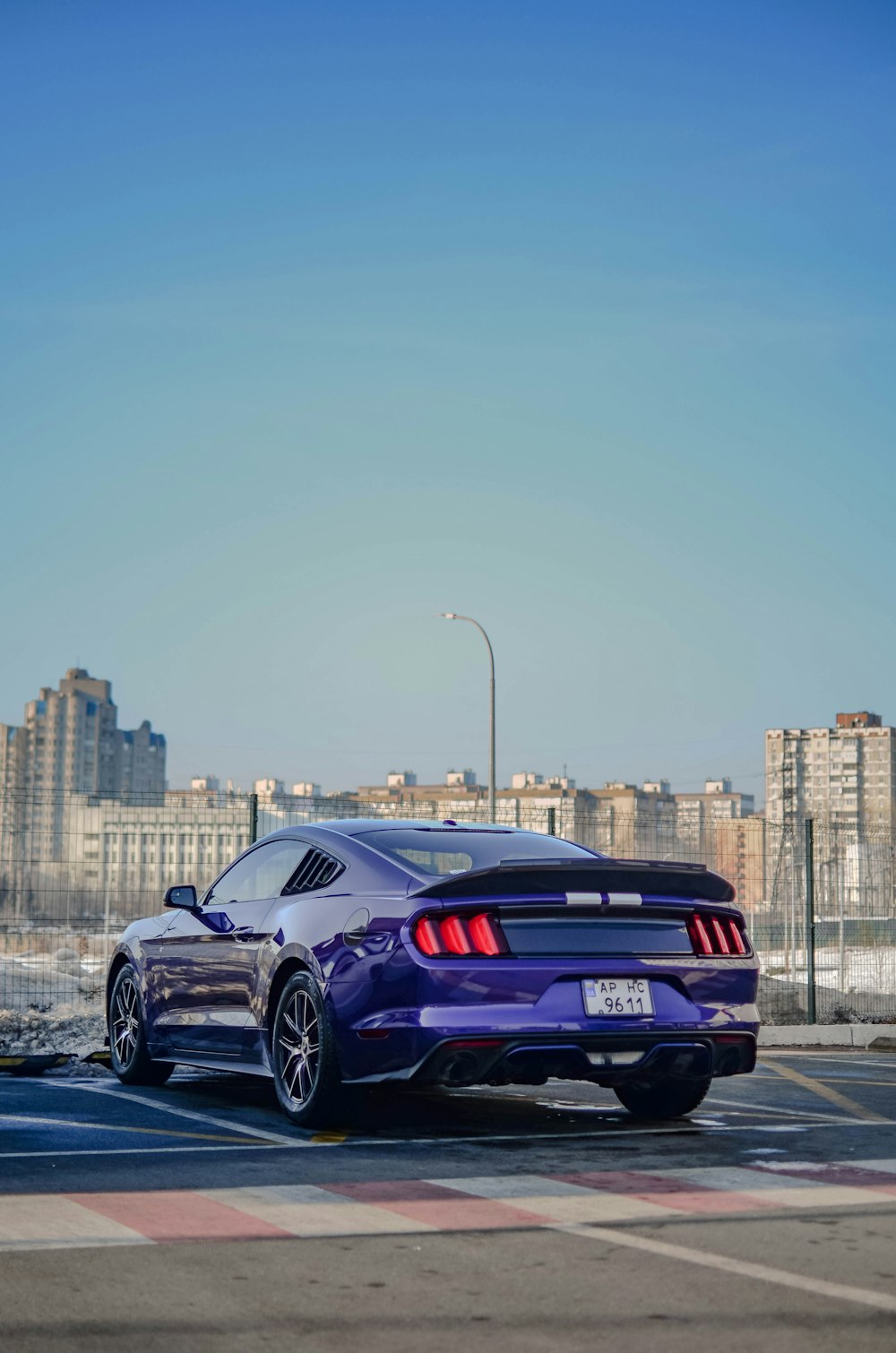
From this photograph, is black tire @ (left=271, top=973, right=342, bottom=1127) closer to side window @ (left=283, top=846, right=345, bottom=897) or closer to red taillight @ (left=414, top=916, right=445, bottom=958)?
side window @ (left=283, top=846, right=345, bottom=897)

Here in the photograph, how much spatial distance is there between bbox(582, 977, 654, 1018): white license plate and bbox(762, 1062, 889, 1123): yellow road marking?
155 centimetres

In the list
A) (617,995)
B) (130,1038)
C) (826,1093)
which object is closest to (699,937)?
(617,995)

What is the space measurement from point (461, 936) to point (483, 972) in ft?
0.65

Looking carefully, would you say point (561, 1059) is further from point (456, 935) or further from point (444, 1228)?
point (444, 1228)

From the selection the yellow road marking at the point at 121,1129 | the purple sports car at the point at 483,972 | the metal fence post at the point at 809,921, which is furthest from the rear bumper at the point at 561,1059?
the metal fence post at the point at 809,921

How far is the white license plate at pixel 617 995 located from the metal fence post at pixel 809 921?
9015mm

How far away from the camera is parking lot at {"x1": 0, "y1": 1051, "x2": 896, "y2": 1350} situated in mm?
3961

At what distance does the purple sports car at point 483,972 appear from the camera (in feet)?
23.1

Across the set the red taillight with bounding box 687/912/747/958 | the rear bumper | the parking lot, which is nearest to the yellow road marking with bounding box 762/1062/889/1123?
the parking lot

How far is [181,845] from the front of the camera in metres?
14.7

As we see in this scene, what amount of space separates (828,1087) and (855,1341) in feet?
21.0

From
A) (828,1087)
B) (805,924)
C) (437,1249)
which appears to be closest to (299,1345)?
(437,1249)

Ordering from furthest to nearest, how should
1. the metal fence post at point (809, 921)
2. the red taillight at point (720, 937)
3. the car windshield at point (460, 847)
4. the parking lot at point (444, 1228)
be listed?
the metal fence post at point (809, 921) → the car windshield at point (460, 847) → the red taillight at point (720, 937) → the parking lot at point (444, 1228)

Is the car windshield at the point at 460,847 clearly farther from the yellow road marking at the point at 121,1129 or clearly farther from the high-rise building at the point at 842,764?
the high-rise building at the point at 842,764
